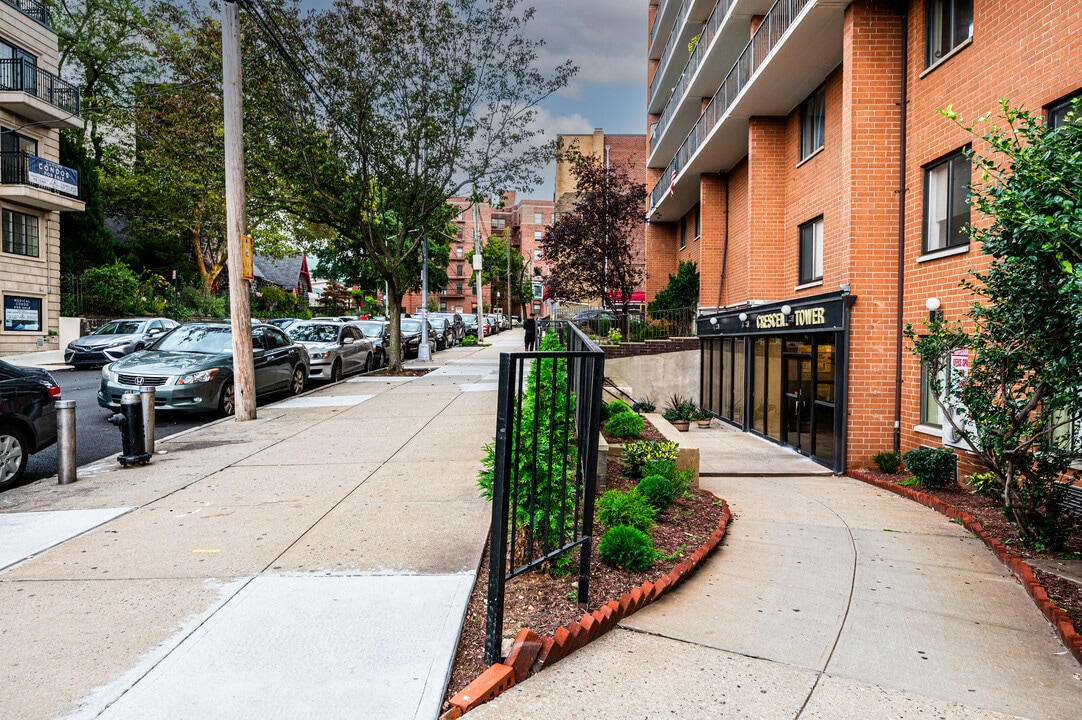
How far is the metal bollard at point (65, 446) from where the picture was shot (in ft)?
23.4

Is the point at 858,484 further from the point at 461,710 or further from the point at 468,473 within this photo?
the point at 461,710

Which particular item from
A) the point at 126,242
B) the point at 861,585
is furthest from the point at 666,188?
the point at 126,242

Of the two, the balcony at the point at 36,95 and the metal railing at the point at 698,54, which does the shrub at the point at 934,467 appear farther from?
the balcony at the point at 36,95

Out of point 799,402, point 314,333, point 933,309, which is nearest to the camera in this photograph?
point 933,309

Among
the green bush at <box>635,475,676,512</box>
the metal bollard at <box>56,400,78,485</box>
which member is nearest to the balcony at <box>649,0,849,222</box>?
the green bush at <box>635,475,676,512</box>

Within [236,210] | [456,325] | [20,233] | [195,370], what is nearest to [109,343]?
[20,233]

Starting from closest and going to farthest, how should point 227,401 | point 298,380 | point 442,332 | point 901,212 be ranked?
point 901,212 → point 227,401 → point 298,380 → point 442,332

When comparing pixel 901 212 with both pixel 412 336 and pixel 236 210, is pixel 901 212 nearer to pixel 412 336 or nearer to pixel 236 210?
pixel 236 210

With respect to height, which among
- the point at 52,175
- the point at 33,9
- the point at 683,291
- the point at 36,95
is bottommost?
the point at 683,291

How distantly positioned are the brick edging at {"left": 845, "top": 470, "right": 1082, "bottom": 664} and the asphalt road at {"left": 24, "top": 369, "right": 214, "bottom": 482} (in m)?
9.15

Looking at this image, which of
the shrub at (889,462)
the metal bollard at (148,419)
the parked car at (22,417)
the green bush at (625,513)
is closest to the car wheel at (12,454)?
the parked car at (22,417)

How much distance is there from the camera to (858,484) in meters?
10.2

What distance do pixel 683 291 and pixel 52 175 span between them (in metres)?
24.5

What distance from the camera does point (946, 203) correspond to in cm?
995
